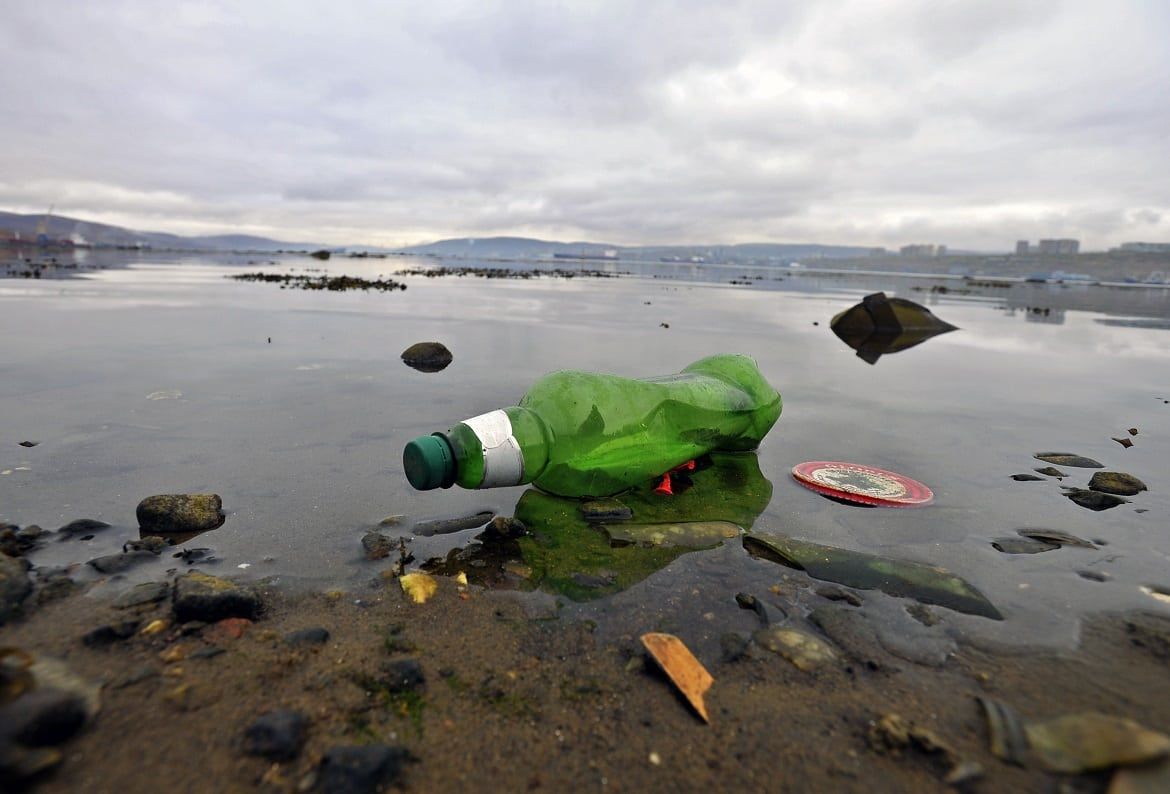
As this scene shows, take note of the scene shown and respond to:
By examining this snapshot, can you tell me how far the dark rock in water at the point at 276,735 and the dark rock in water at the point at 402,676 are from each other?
315mm

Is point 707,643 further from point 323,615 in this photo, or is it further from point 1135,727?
point 323,615

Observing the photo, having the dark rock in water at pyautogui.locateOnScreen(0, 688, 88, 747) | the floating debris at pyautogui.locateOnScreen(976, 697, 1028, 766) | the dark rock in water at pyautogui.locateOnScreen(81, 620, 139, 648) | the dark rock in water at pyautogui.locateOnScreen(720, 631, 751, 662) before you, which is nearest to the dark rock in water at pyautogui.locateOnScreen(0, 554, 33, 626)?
the dark rock in water at pyautogui.locateOnScreen(81, 620, 139, 648)

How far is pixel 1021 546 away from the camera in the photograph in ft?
11.9

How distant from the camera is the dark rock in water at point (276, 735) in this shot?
1.91 meters

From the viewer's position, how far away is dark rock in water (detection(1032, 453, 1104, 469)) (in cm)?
523

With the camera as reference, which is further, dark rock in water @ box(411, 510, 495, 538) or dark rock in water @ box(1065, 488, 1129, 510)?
dark rock in water @ box(1065, 488, 1129, 510)

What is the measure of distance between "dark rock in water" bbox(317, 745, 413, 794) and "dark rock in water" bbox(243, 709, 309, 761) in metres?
0.13

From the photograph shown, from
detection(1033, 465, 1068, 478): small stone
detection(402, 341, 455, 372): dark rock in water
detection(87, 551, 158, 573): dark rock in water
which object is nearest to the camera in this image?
detection(87, 551, 158, 573): dark rock in water

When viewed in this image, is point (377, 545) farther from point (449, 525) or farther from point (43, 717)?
point (43, 717)

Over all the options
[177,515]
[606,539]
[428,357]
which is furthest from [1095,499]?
[428,357]

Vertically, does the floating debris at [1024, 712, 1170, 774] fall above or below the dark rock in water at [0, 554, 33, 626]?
below

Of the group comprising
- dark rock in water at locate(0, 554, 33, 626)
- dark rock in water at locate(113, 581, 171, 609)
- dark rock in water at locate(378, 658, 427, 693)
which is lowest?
dark rock in water at locate(378, 658, 427, 693)

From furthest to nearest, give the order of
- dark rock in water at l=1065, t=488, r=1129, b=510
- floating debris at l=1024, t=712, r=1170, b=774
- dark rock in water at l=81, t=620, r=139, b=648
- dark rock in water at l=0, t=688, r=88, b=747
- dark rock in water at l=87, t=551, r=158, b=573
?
A: dark rock in water at l=1065, t=488, r=1129, b=510
dark rock in water at l=87, t=551, r=158, b=573
dark rock in water at l=81, t=620, r=139, b=648
floating debris at l=1024, t=712, r=1170, b=774
dark rock in water at l=0, t=688, r=88, b=747

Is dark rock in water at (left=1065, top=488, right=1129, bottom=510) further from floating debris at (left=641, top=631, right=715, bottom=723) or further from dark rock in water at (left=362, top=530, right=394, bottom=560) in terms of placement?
dark rock in water at (left=362, top=530, right=394, bottom=560)
